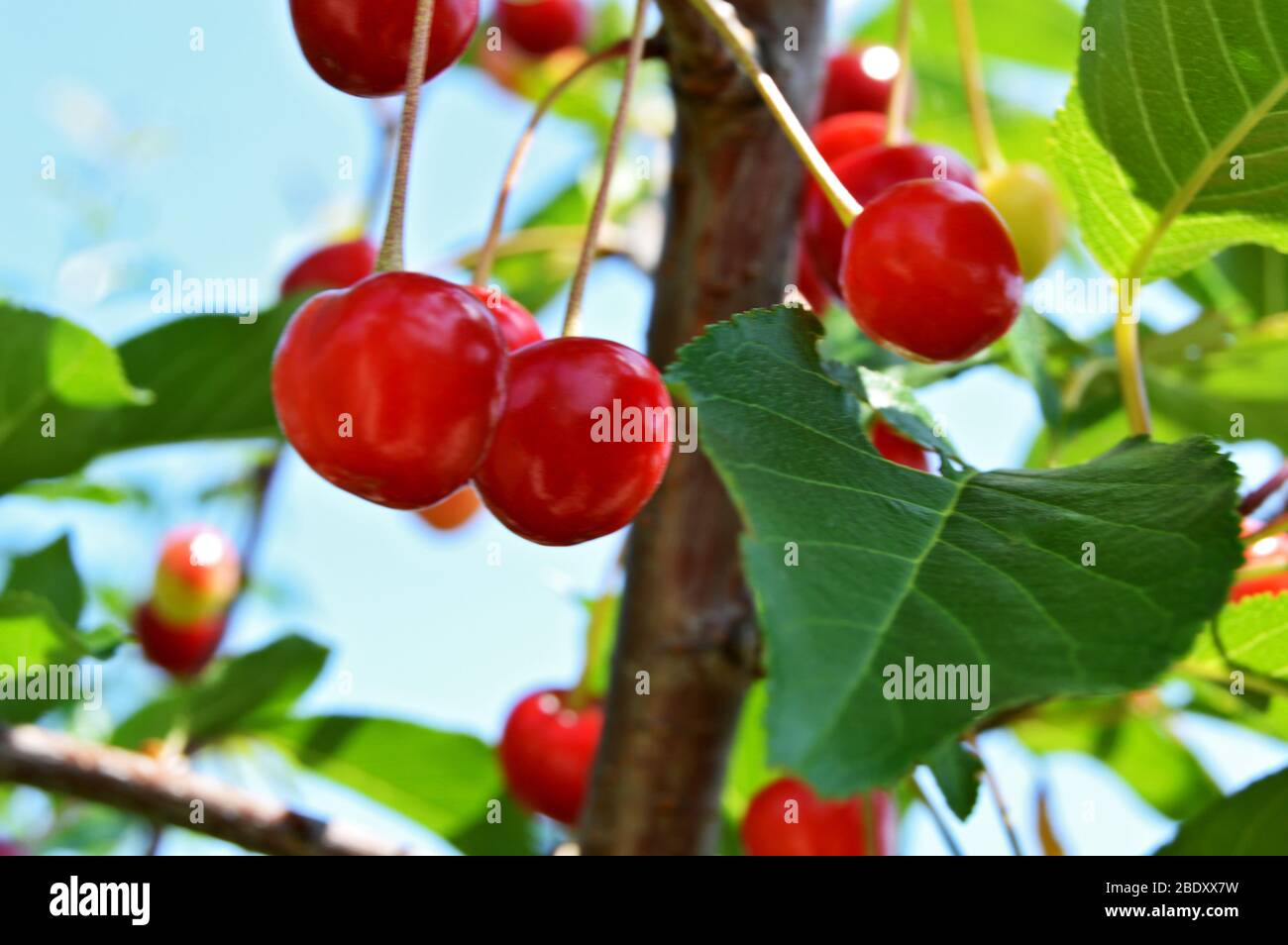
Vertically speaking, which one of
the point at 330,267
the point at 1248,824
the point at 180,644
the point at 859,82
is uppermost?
the point at 859,82

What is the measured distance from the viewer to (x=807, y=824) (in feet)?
4.25

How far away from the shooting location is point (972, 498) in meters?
0.77

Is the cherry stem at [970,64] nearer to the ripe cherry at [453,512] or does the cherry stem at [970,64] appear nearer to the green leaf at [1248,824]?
the green leaf at [1248,824]

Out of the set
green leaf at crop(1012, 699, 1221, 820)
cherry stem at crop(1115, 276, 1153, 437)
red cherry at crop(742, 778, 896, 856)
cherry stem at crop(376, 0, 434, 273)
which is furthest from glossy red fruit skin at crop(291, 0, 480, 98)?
green leaf at crop(1012, 699, 1221, 820)

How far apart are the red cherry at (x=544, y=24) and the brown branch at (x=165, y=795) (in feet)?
4.57

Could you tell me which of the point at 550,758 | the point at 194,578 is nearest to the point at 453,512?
the point at 194,578

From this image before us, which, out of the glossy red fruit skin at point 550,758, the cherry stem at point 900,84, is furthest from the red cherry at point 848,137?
the glossy red fruit skin at point 550,758

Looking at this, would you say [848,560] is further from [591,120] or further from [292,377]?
[591,120]

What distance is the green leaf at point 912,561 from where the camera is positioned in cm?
57

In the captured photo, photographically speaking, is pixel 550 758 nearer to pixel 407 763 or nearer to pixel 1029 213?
pixel 407 763

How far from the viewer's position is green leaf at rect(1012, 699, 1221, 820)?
63.7 inches

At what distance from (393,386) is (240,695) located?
3.12 feet

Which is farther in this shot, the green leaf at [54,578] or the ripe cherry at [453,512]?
the ripe cherry at [453,512]
